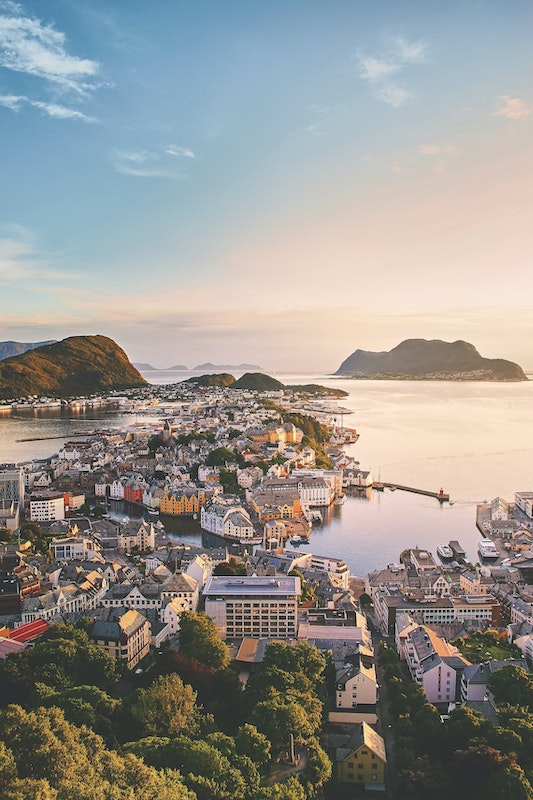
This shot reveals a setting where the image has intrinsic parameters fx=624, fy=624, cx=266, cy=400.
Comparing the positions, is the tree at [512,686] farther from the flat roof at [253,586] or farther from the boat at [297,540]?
the boat at [297,540]

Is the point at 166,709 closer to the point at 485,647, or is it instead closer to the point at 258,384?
the point at 485,647

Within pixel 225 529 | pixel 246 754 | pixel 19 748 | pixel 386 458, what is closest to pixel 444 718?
pixel 246 754

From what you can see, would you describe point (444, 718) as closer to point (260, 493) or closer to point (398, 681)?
point (398, 681)

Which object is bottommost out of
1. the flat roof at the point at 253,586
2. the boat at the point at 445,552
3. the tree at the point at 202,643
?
the boat at the point at 445,552

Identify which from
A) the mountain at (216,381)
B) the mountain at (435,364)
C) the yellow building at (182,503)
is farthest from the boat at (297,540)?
the mountain at (435,364)

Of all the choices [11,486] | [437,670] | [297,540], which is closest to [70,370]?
[11,486]

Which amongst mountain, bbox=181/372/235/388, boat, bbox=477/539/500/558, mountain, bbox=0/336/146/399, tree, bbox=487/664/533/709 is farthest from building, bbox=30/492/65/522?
mountain, bbox=181/372/235/388
